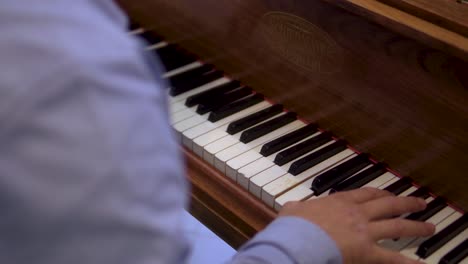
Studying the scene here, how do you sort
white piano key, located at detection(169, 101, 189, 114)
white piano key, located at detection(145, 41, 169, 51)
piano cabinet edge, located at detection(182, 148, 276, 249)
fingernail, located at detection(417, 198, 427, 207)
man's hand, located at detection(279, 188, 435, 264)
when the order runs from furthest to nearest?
1. white piano key, located at detection(145, 41, 169, 51)
2. white piano key, located at detection(169, 101, 189, 114)
3. piano cabinet edge, located at detection(182, 148, 276, 249)
4. fingernail, located at detection(417, 198, 427, 207)
5. man's hand, located at detection(279, 188, 435, 264)

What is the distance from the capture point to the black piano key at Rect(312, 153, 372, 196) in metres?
1.13

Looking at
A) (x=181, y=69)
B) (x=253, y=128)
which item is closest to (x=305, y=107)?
(x=253, y=128)

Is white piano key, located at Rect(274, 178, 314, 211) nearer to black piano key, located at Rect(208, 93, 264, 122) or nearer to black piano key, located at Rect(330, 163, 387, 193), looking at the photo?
black piano key, located at Rect(330, 163, 387, 193)

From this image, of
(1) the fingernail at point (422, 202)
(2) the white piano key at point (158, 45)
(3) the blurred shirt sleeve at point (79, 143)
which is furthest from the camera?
(2) the white piano key at point (158, 45)

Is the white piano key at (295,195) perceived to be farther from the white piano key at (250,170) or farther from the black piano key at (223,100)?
the black piano key at (223,100)

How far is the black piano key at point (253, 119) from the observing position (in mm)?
1302

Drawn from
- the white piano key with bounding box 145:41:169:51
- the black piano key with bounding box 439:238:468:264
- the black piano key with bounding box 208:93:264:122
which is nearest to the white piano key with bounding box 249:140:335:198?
the black piano key with bounding box 208:93:264:122

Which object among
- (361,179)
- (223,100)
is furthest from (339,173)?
(223,100)

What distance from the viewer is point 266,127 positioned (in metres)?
1.30

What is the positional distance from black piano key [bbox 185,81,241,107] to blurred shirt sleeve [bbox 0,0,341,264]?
0.91 meters

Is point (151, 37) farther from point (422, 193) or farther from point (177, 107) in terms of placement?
point (422, 193)

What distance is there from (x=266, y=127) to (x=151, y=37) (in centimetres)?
53

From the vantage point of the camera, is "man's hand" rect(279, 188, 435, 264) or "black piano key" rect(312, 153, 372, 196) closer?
"man's hand" rect(279, 188, 435, 264)

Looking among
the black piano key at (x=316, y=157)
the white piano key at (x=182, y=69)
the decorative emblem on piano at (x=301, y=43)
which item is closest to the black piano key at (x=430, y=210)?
the black piano key at (x=316, y=157)
